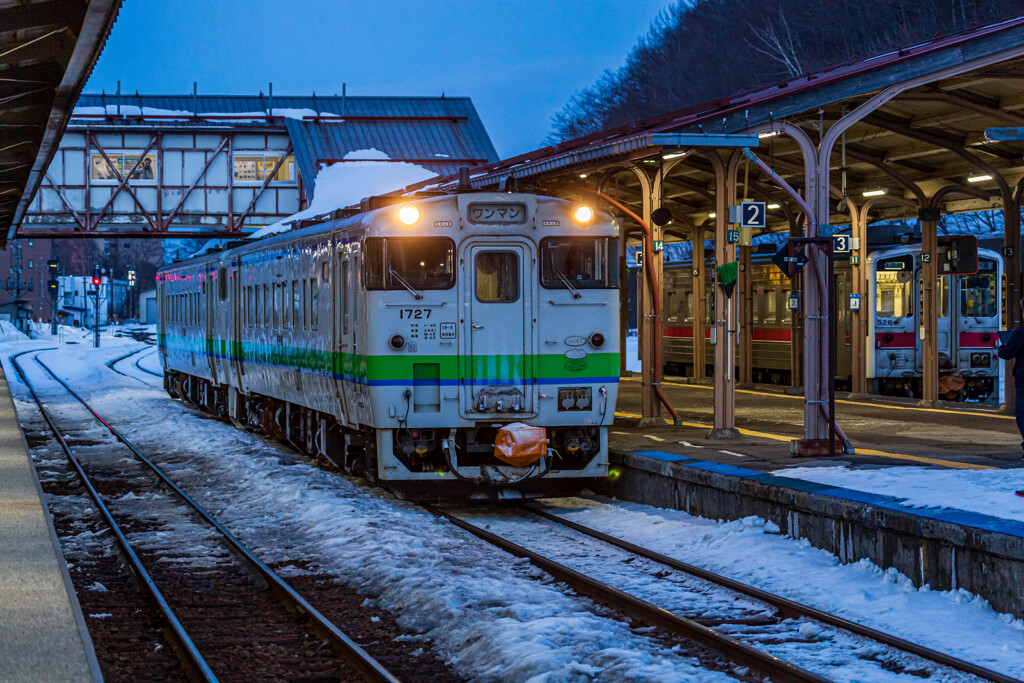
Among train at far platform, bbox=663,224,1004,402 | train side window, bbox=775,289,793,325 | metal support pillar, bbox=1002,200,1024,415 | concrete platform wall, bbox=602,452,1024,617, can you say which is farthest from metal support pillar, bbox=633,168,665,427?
train side window, bbox=775,289,793,325

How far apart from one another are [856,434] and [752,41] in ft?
148

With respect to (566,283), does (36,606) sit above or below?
below

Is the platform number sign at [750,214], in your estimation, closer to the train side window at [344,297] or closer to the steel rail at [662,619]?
the train side window at [344,297]

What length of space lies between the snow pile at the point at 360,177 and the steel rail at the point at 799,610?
Result: 27.4 meters

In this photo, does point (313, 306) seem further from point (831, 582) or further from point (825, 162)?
point (831, 582)

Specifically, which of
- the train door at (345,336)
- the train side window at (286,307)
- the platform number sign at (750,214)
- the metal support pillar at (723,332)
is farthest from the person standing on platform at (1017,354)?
the train side window at (286,307)

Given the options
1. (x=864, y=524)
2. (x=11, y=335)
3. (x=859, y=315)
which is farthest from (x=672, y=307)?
(x=11, y=335)

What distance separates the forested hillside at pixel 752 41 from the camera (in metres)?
45.1

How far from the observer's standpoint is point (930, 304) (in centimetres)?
1872

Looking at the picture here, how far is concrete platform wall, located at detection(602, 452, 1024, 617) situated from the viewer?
784 centimetres

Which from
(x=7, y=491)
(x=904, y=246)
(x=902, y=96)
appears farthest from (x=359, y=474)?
(x=904, y=246)

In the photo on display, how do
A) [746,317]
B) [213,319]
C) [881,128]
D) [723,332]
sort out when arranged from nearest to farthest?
[723,332]
[881,128]
[213,319]
[746,317]

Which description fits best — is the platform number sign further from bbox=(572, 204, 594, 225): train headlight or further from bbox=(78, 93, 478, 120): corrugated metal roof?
bbox=(78, 93, 478, 120): corrugated metal roof

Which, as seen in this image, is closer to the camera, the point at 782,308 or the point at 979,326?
the point at 979,326
